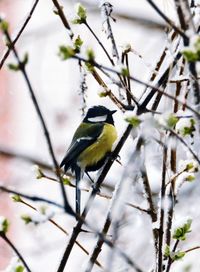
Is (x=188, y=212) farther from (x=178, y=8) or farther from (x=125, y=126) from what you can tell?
(x=178, y=8)

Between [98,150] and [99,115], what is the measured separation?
0.23 metres

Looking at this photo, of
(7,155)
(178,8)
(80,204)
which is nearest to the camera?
(178,8)

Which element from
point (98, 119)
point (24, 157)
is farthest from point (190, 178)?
point (24, 157)

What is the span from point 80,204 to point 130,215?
298mm

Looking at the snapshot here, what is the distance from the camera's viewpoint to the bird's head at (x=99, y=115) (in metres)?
2.13

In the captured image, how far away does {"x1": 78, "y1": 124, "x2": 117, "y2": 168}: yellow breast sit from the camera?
6.39 ft

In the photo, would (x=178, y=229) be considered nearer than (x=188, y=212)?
Yes

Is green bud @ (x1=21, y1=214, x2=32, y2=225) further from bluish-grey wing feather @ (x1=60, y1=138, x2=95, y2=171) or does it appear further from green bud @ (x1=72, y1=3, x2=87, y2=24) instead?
bluish-grey wing feather @ (x1=60, y1=138, x2=95, y2=171)

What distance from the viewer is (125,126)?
1.28m

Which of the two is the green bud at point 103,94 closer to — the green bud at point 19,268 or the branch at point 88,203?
the branch at point 88,203

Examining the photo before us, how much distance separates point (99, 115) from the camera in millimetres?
2164

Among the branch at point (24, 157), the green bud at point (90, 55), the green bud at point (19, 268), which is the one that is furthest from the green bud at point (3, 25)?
the branch at point (24, 157)

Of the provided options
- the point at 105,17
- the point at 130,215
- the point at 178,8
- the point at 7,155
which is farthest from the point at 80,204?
the point at 7,155

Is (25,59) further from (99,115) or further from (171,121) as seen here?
(99,115)
